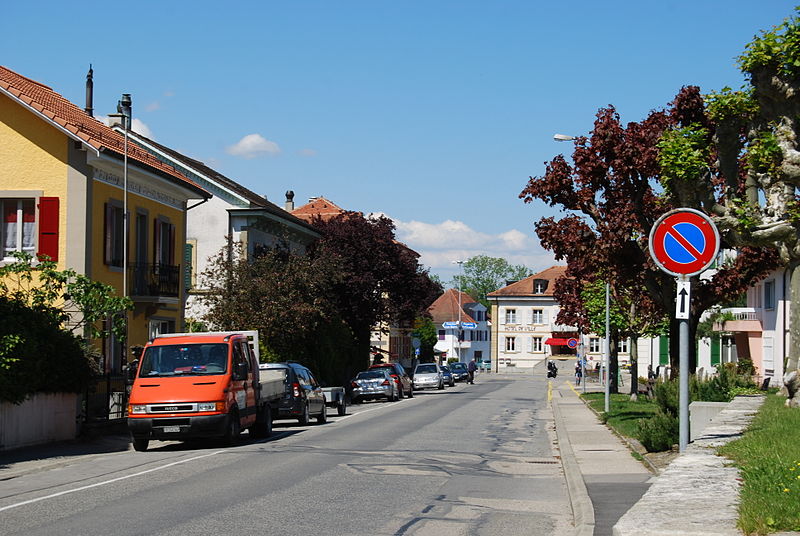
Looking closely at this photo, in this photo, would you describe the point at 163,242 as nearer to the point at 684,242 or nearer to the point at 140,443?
the point at 140,443

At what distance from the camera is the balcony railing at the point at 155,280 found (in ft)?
107

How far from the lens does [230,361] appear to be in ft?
68.3

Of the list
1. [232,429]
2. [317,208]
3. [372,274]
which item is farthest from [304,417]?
[317,208]

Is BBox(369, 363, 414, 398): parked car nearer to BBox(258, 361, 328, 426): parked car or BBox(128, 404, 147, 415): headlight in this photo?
BBox(258, 361, 328, 426): parked car

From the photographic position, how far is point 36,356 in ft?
64.6

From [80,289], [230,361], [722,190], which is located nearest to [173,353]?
[230,361]

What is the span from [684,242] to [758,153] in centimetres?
690

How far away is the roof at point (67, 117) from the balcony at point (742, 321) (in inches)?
1096

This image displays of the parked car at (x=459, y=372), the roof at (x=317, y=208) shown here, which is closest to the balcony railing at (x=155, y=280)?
the parked car at (x=459, y=372)

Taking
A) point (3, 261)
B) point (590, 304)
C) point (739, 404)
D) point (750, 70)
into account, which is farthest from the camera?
point (590, 304)

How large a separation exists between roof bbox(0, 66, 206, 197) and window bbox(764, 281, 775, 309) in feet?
83.6

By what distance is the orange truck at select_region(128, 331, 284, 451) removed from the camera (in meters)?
19.7

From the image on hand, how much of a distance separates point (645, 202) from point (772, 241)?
177 inches

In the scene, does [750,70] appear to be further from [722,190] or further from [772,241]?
[722,190]
